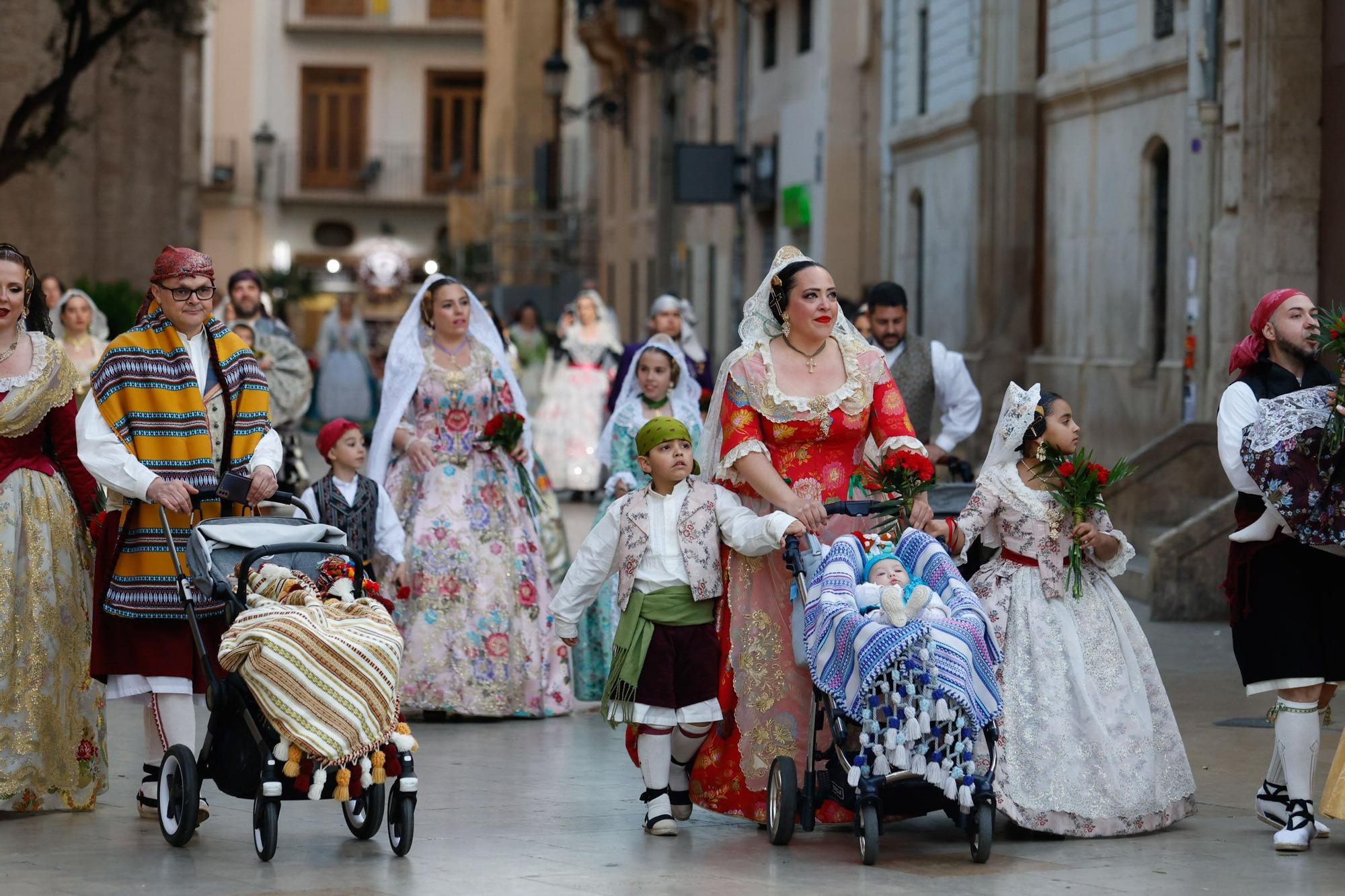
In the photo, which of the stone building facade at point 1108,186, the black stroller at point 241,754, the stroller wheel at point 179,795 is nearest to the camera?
the black stroller at point 241,754

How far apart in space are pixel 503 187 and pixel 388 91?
1401 centimetres

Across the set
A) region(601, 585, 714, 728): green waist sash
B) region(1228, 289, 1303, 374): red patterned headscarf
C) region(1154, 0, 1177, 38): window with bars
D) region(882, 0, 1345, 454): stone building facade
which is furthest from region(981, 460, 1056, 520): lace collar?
region(1154, 0, 1177, 38): window with bars

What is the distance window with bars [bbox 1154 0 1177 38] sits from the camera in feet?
57.8

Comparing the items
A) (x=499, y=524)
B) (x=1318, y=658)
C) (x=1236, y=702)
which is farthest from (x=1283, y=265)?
(x=1318, y=658)

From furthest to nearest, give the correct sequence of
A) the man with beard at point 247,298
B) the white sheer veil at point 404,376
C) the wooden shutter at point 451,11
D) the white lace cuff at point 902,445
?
1. the wooden shutter at point 451,11
2. the man with beard at point 247,298
3. the white sheer veil at point 404,376
4. the white lace cuff at point 902,445

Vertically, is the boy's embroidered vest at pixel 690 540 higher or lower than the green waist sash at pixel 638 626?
higher

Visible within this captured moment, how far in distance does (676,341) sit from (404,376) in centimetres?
281

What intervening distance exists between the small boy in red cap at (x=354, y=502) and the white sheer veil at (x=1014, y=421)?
3.04 metres

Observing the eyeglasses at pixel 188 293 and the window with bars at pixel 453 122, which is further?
the window with bars at pixel 453 122

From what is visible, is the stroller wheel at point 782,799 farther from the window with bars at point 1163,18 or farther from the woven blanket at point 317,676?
the window with bars at point 1163,18

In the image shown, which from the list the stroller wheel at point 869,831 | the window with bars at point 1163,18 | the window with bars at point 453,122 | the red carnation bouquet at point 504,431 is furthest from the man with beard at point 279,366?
the window with bars at point 453,122

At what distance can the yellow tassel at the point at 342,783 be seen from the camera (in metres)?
7.01

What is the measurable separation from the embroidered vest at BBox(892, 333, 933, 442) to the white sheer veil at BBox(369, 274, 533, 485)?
2.14m

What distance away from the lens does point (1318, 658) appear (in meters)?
7.55
